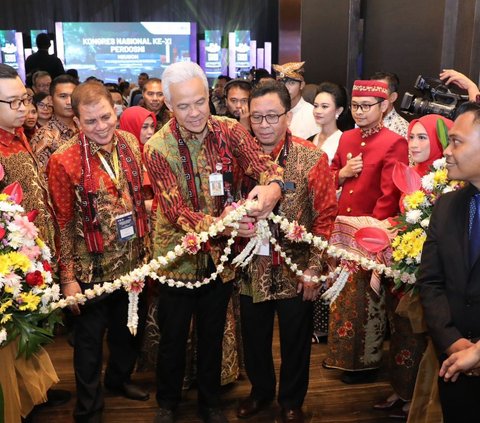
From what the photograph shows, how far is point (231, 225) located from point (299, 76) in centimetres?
273

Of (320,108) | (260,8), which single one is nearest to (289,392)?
(320,108)

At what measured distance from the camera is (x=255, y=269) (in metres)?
2.78

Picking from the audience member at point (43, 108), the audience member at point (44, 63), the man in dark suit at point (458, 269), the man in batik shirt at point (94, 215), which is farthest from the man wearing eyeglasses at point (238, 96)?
the audience member at point (44, 63)

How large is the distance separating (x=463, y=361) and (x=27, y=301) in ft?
5.46

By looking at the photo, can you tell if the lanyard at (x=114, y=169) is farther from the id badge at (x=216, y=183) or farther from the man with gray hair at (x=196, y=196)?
the id badge at (x=216, y=183)

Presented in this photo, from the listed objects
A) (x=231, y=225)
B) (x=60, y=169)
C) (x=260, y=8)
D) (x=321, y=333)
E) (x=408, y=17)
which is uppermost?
(x=260, y=8)

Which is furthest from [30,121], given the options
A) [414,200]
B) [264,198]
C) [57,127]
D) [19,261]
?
[414,200]

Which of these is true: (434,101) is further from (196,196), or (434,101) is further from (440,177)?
(196,196)

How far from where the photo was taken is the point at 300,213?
2744 millimetres

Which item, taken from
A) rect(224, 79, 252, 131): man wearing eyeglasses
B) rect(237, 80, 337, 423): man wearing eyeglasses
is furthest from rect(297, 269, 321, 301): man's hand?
rect(224, 79, 252, 131): man wearing eyeglasses

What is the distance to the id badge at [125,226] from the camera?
2.80 meters

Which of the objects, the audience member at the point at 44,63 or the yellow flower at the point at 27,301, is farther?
the audience member at the point at 44,63

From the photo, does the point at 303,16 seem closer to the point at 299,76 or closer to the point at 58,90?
the point at 299,76

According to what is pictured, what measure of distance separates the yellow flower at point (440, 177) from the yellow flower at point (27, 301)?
5.80 feet
